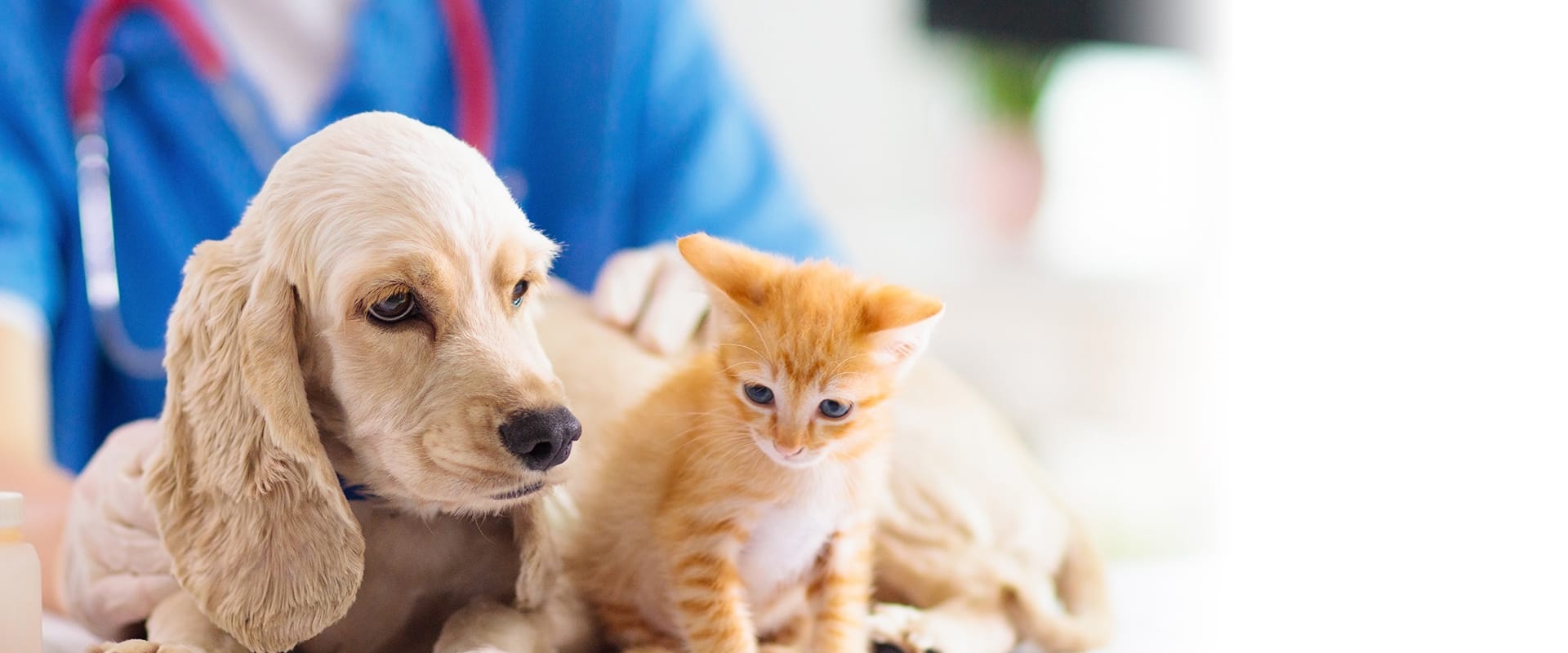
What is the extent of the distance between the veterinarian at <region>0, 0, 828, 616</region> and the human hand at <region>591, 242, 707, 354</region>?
1.32ft

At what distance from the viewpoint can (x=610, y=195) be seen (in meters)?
2.02

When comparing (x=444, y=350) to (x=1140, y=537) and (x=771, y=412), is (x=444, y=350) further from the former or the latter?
(x=1140, y=537)

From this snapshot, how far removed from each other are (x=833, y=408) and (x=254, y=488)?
0.39 m

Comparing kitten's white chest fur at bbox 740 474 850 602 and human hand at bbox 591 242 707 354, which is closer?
kitten's white chest fur at bbox 740 474 850 602

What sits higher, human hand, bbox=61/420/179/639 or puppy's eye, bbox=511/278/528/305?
puppy's eye, bbox=511/278/528/305

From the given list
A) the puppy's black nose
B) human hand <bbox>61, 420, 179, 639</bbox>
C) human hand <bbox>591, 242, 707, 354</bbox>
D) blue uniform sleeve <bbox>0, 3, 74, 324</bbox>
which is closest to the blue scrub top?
blue uniform sleeve <bbox>0, 3, 74, 324</bbox>

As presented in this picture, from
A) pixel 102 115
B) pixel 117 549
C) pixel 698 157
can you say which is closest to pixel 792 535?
pixel 117 549

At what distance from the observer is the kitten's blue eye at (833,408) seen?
78 centimetres

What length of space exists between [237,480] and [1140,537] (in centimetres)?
294

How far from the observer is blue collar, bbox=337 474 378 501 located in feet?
2.52

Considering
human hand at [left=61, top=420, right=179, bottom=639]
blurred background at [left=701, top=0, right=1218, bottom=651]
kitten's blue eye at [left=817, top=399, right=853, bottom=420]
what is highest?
kitten's blue eye at [left=817, top=399, right=853, bottom=420]

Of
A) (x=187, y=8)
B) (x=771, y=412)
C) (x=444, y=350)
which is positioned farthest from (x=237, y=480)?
(x=187, y=8)

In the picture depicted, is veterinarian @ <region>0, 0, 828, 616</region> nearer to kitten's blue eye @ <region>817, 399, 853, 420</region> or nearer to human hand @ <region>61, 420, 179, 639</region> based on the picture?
human hand @ <region>61, 420, 179, 639</region>

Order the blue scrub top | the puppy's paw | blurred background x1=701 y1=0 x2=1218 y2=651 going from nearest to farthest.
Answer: the puppy's paw < the blue scrub top < blurred background x1=701 y1=0 x2=1218 y2=651
